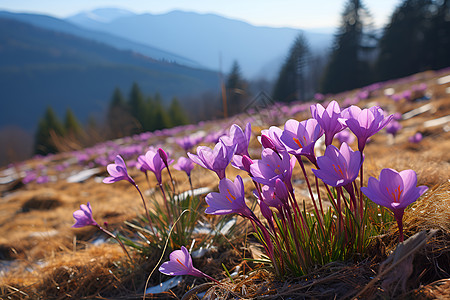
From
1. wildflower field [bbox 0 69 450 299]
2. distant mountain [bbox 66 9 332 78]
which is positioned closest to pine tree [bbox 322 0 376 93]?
distant mountain [bbox 66 9 332 78]

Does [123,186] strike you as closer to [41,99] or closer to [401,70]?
[401,70]

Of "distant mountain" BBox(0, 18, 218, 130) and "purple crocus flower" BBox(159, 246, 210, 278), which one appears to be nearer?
"purple crocus flower" BBox(159, 246, 210, 278)

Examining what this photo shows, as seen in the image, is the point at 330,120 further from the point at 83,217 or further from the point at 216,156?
the point at 83,217

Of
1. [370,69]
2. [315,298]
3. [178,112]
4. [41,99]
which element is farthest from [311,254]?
[41,99]

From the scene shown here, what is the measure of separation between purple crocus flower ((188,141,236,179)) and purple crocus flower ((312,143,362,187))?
1.05ft

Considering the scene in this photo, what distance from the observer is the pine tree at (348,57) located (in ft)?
108

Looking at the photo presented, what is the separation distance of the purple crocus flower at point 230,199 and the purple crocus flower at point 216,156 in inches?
4.3

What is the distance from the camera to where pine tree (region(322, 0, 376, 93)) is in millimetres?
32812

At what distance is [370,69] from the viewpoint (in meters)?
35.2

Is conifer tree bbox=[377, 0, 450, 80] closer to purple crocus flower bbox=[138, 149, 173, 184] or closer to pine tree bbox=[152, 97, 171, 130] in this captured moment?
pine tree bbox=[152, 97, 171, 130]

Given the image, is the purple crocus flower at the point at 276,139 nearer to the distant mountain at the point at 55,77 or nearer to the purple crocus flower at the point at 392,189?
the purple crocus flower at the point at 392,189

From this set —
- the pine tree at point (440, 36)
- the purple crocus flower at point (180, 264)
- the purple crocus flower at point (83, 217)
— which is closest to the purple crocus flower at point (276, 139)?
the purple crocus flower at point (180, 264)

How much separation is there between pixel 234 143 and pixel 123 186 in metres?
5.23

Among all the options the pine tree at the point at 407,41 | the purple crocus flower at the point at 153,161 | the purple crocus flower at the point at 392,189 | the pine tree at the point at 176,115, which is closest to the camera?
the purple crocus flower at the point at 392,189
